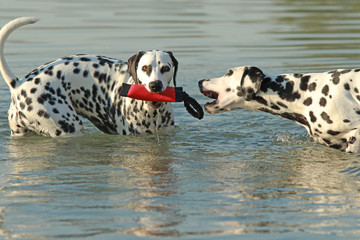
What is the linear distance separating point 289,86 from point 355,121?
0.91 meters

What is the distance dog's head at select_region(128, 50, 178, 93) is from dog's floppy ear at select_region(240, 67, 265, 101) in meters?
0.87

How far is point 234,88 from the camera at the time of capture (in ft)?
28.8

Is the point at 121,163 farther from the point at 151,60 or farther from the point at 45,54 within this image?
the point at 45,54

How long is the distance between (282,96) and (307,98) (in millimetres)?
293

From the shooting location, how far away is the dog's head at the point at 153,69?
8672mm

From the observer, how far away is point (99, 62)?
381 inches

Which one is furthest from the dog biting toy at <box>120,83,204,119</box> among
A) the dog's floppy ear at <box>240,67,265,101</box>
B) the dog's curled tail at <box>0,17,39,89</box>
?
the dog's curled tail at <box>0,17,39,89</box>

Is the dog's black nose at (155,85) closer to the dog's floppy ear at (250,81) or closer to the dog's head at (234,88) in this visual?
the dog's head at (234,88)

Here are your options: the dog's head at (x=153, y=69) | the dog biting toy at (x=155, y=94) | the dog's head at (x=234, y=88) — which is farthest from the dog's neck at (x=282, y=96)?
the dog's head at (x=153, y=69)

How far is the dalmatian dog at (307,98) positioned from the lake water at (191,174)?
278 millimetres

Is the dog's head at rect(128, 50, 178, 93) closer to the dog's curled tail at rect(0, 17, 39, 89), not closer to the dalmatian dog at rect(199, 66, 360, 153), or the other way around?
the dalmatian dog at rect(199, 66, 360, 153)

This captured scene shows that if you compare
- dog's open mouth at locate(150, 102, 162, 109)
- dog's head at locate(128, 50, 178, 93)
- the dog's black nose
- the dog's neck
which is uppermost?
dog's head at locate(128, 50, 178, 93)

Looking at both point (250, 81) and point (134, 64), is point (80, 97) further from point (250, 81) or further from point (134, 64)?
point (250, 81)

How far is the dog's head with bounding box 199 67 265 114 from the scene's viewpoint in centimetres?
869
